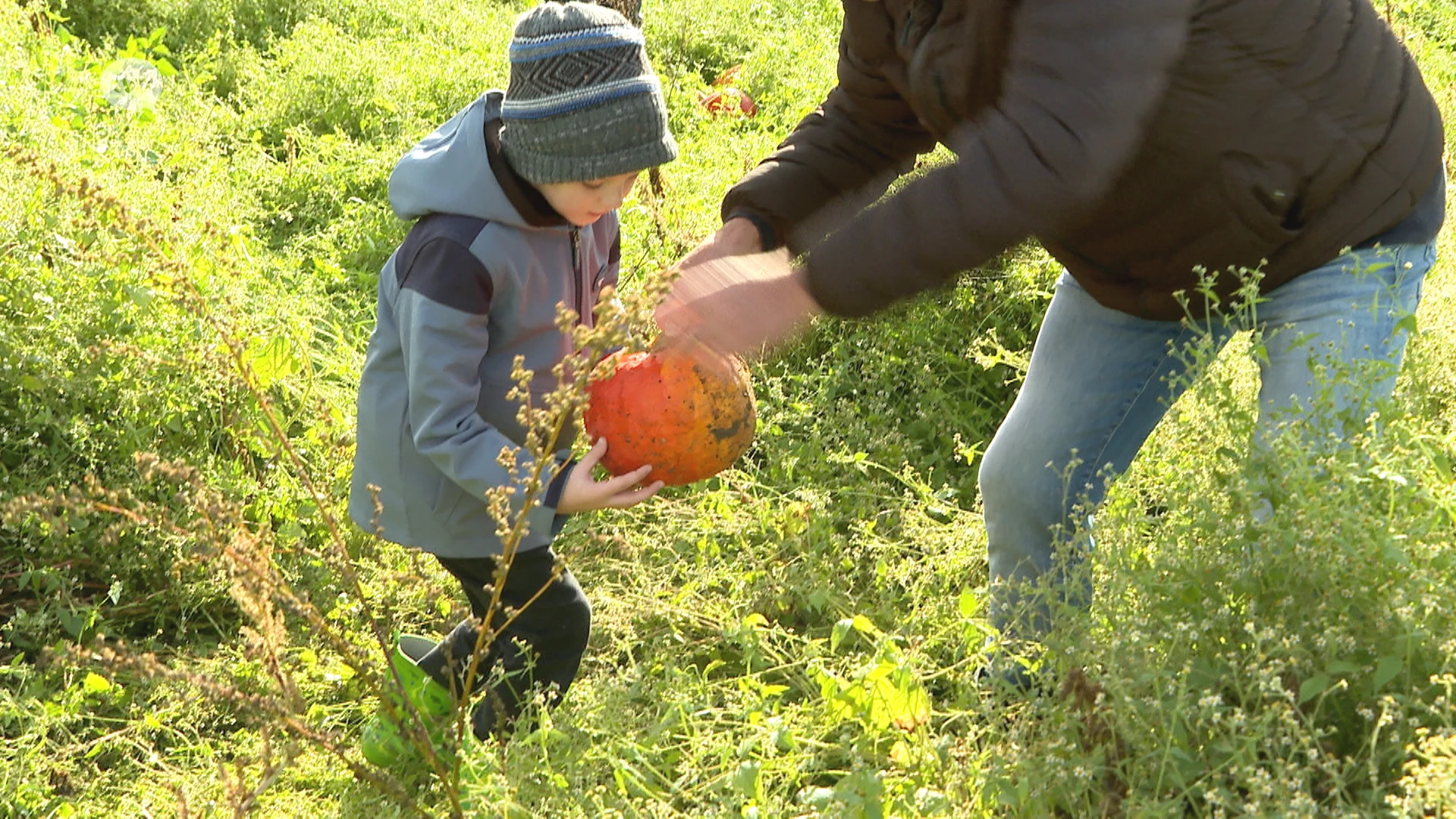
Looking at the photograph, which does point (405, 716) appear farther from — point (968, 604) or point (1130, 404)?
point (1130, 404)

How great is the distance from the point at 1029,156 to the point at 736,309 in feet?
1.78

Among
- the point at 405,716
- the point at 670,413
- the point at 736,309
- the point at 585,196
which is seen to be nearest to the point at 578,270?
the point at 585,196

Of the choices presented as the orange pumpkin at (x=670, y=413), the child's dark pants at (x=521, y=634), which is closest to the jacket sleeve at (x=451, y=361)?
the orange pumpkin at (x=670, y=413)


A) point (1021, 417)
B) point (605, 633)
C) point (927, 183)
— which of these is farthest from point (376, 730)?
point (927, 183)

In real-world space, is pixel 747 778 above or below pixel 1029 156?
below

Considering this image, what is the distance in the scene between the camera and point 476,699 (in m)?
3.14

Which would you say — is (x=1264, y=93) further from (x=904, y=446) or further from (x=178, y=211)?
(x=178, y=211)

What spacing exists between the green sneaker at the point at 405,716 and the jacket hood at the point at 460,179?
1085mm

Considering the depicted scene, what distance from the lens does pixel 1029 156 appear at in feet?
6.99

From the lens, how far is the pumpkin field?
7.06 feet

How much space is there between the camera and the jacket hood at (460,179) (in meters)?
2.77

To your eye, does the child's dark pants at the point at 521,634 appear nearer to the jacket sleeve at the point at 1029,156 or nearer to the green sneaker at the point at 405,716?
the green sneaker at the point at 405,716

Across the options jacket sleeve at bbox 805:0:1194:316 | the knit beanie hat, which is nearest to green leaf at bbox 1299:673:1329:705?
jacket sleeve at bbox 805:0:1194:316

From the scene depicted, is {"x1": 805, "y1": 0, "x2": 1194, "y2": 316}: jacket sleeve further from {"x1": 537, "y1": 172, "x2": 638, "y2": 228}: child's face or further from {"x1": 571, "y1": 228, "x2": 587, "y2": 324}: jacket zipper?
{"x1": 571, "y1": 228, "x2": 587, "y2": 324}: jacket zipper
